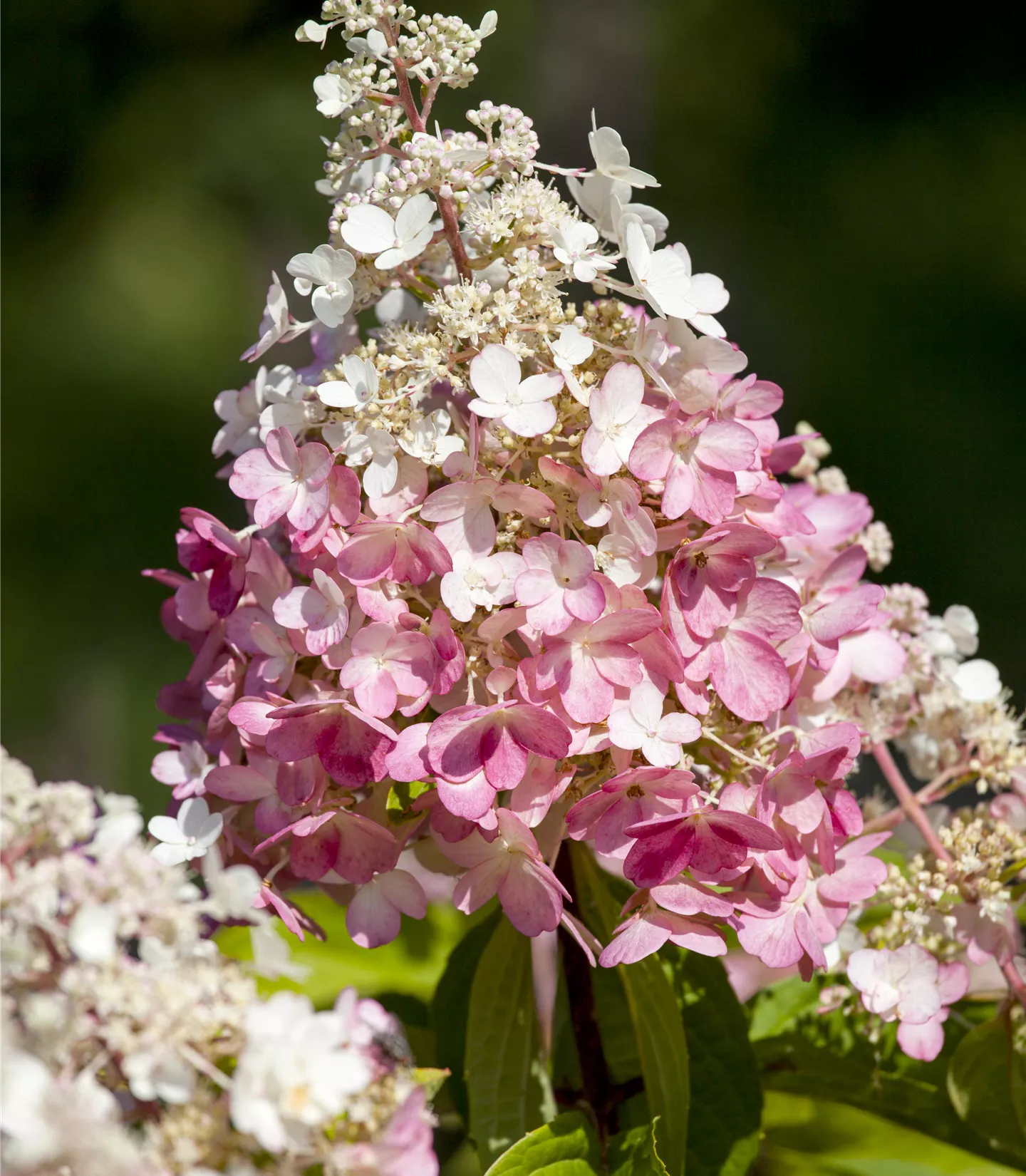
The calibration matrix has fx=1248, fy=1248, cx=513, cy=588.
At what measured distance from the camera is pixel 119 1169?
387 millimetres

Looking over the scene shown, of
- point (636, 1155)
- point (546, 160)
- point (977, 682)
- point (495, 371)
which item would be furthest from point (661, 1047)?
point (546, 160)

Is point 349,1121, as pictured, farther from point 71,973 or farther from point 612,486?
point 612,486

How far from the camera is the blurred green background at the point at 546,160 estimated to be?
11.3ft

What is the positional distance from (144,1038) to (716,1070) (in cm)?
47

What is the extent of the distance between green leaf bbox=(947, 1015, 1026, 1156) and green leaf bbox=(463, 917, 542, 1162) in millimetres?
262

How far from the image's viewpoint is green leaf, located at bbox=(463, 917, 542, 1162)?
748 mm

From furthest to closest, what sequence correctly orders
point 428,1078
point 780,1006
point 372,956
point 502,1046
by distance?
1. point 372,956
2. point 780,1006
3. point 502,1046
4. point 428,1078

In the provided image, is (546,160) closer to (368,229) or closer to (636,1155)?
(368,229)

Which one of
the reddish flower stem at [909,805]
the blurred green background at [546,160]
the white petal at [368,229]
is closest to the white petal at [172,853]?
the white petal at [368,229]

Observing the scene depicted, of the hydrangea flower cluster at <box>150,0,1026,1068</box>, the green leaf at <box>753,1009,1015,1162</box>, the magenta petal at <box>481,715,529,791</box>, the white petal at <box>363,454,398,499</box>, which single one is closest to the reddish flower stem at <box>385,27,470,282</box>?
the hydrangea flower cluster at <box>150,0,1026,1068</box>

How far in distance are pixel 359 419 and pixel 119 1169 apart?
0.34m

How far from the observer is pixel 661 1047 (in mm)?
725

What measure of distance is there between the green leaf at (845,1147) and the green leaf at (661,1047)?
0.18 meters

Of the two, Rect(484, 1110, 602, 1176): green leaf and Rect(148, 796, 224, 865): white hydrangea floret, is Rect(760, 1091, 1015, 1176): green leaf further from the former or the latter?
Rect(148, 796, 224, 865): white hydrangea floret
